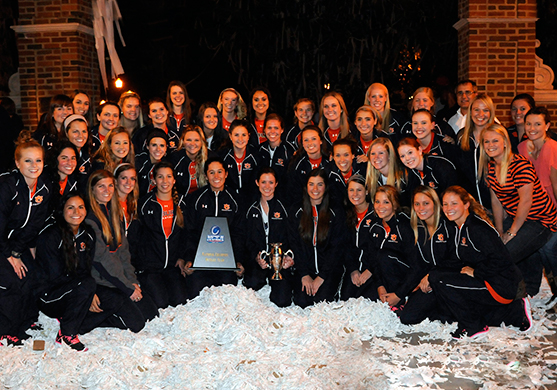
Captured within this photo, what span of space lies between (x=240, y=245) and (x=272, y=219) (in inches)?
A: 19.1

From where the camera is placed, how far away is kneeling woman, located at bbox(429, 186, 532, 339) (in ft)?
16.5

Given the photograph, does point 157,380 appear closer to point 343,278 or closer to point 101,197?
point 101,197

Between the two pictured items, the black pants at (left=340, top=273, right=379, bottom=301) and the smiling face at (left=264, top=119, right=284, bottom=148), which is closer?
the black pants at (left=340, top=273, right=379, bottom=301)

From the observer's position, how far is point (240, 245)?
255 inches

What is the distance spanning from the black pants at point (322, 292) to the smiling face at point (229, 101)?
7.35ft

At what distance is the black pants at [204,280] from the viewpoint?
6.03 meters

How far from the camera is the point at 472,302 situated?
201 inches

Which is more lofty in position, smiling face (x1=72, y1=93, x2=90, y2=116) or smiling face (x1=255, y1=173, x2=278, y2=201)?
smiling face (x1=72, y1=93, x2=90, y2=116)

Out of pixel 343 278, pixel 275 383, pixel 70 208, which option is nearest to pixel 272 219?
pixel 343 278

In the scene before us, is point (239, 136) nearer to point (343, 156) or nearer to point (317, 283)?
point (343, 156)

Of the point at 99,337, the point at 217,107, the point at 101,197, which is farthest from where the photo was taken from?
the point at 217,107

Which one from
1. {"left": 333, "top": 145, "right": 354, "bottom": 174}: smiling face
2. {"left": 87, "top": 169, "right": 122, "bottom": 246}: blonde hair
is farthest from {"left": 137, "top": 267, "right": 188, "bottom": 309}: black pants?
{"left": 333, "top": 145, "right": 354, "bottom": 174}: smiling face

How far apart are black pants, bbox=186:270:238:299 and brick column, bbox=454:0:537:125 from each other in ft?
15.7

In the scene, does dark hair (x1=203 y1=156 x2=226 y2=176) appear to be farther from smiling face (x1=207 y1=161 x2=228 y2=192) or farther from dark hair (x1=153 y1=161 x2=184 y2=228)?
dark hair (x1=153 y1=161 x2=184 y2=228)
